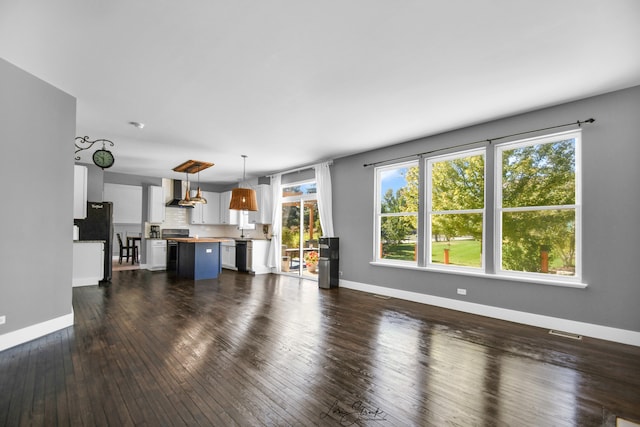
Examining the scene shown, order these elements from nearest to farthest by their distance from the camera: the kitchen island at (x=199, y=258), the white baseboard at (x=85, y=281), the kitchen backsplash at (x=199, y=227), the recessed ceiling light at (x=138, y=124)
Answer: the recessed ceiling light at (x=138, y=124), the white baseboard at (x=85, y=281), the kitchen island at (x=199, y=258), the kitchen backsplash at (x=199, y=227)

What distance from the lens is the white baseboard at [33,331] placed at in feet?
9.82

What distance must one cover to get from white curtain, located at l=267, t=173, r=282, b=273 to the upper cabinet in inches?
164

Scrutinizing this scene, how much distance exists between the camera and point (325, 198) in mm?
6848

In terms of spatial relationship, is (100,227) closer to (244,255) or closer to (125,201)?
(125,201)

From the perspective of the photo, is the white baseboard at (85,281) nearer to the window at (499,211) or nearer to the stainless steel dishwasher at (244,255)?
the stainless steel dishwasher at (244,255)

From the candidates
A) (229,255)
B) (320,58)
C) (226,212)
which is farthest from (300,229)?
(320,58)

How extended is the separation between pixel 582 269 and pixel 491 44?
291 centimetres

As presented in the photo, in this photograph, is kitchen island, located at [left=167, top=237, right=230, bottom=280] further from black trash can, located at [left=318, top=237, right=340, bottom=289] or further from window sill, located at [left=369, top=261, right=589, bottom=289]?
window sill, located at [left=369, top=261, right=589, bottom=289]

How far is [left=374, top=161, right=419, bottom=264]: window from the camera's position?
5.51 m

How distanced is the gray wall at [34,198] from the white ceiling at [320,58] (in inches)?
10.6

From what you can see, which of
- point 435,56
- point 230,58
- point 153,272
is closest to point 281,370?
point 230,58

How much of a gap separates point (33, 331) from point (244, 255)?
5478 mm

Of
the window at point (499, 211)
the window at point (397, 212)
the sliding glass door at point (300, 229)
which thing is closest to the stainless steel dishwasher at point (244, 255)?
the sliding glass door at point (300, 229)

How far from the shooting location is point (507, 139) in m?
4.25
